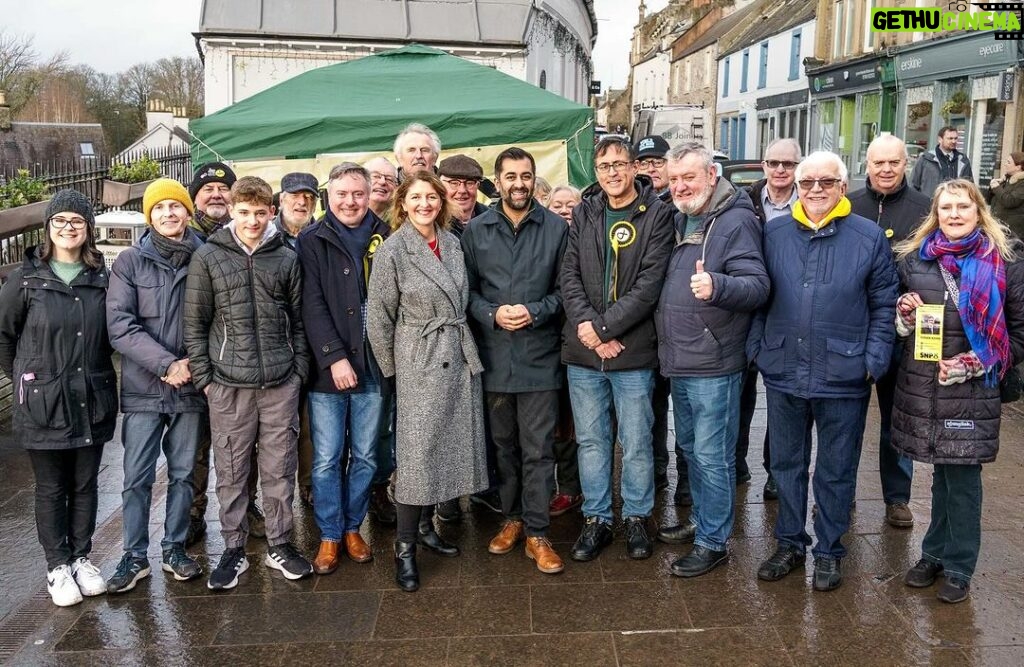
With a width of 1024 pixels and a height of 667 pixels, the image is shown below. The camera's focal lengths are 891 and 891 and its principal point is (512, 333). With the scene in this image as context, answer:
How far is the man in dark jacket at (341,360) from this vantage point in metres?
4.20

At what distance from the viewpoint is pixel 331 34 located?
11.7 metres

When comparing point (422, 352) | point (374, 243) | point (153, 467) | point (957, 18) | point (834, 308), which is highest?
point (957, 18)

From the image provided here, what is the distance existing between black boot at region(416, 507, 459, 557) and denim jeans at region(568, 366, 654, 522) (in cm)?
72

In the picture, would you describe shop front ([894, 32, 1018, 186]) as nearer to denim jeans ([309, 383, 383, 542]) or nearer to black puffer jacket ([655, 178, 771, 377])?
black puffer jacket ([655, 178, 771, 377])

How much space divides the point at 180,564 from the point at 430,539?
47.4 inches

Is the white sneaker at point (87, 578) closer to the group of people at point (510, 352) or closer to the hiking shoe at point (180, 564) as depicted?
the group of people at point (510, 352)

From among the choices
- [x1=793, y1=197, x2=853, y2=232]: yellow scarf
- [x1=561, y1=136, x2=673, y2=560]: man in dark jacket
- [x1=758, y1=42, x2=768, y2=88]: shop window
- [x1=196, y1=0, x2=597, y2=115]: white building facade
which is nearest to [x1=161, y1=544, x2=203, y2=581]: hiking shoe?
[x1=561, y1=136, x2=673, y2=560]: man in dark jacket

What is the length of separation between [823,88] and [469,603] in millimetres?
26600

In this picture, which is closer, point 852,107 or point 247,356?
point 247,356

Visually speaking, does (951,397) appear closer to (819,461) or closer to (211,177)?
(819,461)

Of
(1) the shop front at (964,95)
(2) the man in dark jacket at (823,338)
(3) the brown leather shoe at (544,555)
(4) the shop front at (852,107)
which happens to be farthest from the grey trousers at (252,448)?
(4) the shop front at (852,107)

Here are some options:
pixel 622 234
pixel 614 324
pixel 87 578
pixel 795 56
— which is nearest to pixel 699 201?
pixel 622 234

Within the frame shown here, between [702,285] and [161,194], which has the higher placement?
[161,194]

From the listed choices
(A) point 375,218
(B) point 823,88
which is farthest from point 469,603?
(B) point 823,88
